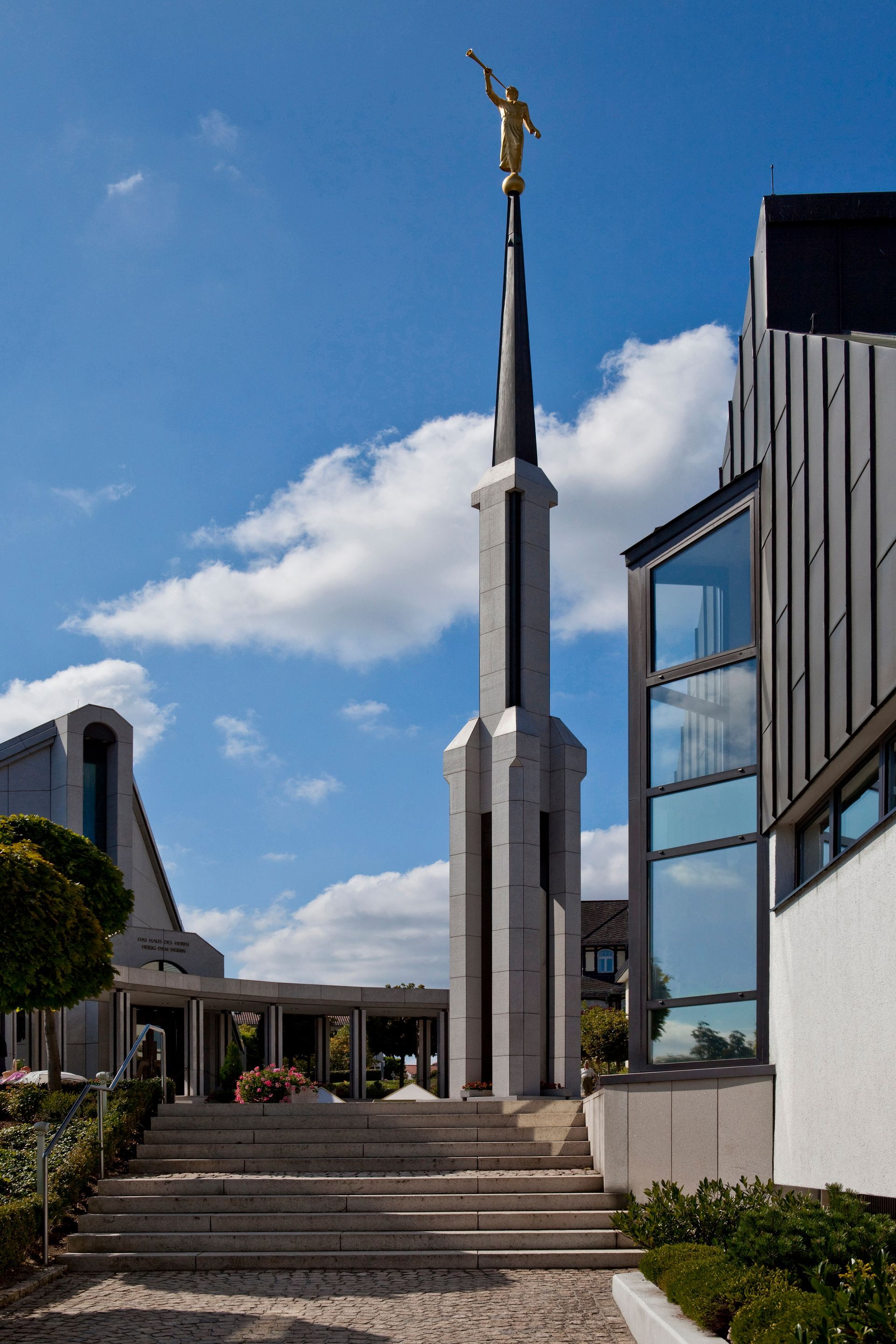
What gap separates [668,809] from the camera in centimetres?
1608

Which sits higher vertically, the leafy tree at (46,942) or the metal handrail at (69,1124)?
the leafy tree at (46,942)

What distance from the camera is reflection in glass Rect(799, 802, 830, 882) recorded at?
505 inches

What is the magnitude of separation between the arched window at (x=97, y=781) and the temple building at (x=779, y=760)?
26.0 m

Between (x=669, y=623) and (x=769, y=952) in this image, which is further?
(x=669, y=623)

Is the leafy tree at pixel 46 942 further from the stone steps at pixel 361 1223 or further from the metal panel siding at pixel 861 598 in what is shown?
the metal panel siding at pixel 861 598

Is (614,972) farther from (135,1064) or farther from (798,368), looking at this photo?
(798,368)

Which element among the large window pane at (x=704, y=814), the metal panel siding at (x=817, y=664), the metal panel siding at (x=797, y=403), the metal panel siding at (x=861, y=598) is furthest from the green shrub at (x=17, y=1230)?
the metal panel siding at (x=797, y=403)

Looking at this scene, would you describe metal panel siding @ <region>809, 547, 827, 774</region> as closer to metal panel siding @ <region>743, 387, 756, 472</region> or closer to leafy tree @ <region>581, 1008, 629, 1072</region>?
metal panel siding @ <region>743, 387, 756, 472</region>

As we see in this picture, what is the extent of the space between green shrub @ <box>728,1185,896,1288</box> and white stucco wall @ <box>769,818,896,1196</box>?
766 millimetres

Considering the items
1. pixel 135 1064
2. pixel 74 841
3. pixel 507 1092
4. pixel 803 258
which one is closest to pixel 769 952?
pixel 803 258

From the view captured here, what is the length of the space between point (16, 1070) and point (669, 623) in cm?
1781

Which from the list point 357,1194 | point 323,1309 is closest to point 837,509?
point 323,1309

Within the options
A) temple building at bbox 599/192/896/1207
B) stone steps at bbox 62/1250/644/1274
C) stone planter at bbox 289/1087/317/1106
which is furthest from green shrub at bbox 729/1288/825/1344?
stone planter at bbox 289/1087/317/1106

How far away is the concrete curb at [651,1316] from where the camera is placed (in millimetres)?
8492
